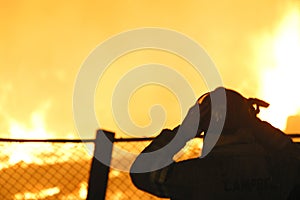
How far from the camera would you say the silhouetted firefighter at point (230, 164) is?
97.6 inches

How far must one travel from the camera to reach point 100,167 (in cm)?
329

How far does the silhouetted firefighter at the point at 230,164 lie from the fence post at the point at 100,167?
2.29ft

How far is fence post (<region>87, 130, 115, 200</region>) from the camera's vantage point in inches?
129

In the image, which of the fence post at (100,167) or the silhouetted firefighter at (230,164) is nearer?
the silhouetted firefighter at (230,164)

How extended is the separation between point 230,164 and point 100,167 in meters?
1.19

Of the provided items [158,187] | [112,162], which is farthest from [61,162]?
[158,187]

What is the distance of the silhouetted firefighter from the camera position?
2.48m

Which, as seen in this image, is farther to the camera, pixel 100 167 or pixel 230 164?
pixel 100 167

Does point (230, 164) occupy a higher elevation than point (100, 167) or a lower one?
lower

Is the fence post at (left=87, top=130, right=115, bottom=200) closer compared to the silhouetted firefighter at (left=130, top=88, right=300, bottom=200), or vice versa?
the silhouetted firefighter at (left=130, top=88, right=300, bottom=200)

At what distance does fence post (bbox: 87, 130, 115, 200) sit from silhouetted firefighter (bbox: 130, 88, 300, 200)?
699 millimetres

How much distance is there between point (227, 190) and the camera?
2562 millimetres

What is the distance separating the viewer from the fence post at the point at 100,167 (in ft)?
10.7

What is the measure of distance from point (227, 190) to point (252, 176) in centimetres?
19
